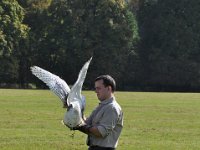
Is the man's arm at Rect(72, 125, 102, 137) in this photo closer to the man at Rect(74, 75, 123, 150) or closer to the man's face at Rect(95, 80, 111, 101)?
the man at Rect(74, 75, 123, 150)

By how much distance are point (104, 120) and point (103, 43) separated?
2659 inches

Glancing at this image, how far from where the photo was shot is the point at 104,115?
764 cm

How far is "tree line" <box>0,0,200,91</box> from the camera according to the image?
7238 centimetres

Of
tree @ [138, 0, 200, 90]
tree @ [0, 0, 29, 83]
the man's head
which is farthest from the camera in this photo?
tree @ [138, 0, 200, 90]

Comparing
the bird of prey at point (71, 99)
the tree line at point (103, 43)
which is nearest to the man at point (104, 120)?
the bird of prey at point (71, 99)

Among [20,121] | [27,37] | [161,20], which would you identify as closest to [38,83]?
[27,37]

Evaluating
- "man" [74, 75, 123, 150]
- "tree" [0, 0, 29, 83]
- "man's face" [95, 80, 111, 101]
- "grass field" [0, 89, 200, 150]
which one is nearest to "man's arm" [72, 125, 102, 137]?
"man" [74, 75, 123, 150]

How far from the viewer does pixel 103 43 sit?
75000mm

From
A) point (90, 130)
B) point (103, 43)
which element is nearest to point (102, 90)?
point (90, 130)

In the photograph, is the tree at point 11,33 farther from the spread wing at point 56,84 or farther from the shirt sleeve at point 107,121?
the shirt sleeve at point 107,121

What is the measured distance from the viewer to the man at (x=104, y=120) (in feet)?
24.6

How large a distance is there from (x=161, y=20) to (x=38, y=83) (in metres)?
18.7

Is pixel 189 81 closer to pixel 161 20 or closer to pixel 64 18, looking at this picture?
→ pixel 161 20

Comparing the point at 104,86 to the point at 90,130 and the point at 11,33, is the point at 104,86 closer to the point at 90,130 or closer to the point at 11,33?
the point at 90,130
